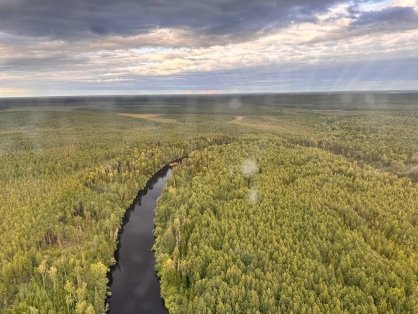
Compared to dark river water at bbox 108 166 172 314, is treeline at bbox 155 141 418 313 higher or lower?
higher

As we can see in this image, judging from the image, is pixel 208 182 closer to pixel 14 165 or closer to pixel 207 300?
pixel 207 300

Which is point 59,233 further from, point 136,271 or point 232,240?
point 232,240

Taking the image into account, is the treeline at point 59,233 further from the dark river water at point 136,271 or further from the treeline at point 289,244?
the treeline at point 289,244

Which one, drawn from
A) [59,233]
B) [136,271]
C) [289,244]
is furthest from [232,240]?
[59,233]

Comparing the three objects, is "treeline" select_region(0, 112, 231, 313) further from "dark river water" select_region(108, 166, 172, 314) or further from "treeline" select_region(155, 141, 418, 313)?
"treeline" select_region(155, 141, 418, 313)

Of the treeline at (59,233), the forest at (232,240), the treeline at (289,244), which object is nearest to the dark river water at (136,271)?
the forest at (232,240)

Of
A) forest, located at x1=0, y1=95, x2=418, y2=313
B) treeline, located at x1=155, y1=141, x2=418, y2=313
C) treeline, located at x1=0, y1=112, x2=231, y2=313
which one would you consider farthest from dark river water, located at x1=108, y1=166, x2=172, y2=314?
treeline, located at x1=155, y1=141, x2=418, y2=313

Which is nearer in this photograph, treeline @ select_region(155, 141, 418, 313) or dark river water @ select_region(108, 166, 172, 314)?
treeline @ select_region(155, 141, 418, 313)
